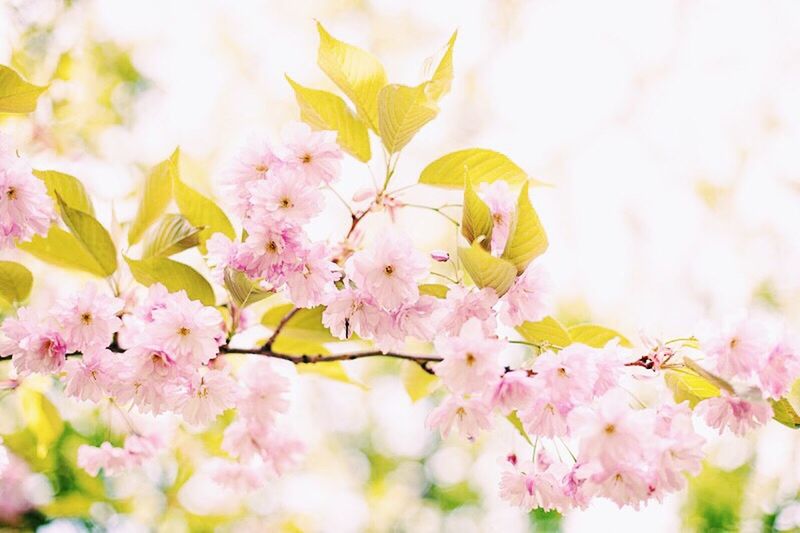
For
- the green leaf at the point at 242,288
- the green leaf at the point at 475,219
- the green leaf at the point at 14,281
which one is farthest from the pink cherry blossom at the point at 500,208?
the green leaf at the point at 14,281

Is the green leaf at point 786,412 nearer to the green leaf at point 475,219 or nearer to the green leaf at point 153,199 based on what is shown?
the green leaf at point 475,219

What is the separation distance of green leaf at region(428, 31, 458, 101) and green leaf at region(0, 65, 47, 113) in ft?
1.54

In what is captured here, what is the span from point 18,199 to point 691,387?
0.83 m

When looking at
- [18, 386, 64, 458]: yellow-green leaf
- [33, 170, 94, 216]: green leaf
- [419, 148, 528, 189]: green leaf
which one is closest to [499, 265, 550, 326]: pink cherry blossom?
[419, 148, 528, 189]: green leaf

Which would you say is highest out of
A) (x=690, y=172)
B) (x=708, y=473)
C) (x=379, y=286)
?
(x=379, y=286)

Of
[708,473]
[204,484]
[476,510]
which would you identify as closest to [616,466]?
[204,484]

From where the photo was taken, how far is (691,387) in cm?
91

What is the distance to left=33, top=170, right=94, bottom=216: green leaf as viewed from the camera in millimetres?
1021

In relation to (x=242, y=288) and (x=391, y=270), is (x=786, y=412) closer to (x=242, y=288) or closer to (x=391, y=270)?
(x=391, y=270)

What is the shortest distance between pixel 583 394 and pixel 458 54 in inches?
192

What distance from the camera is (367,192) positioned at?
0.99m

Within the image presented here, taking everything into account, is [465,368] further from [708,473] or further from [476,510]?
[476,510]

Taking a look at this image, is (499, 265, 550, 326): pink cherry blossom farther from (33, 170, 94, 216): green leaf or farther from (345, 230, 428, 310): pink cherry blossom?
(33, 170, 94, 216): green leaf

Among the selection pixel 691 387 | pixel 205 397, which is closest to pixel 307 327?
pixel 205 397
